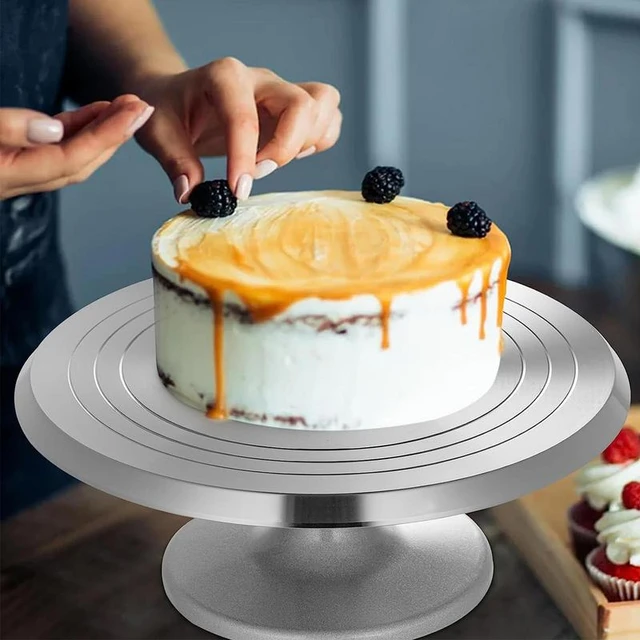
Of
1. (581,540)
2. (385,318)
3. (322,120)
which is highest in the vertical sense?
(322,120)

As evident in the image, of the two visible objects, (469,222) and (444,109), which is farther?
(444,109)

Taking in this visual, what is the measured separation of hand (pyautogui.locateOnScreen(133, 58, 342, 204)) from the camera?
4.00 ft

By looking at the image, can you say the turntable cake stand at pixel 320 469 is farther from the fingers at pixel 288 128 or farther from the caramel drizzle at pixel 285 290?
the fingers at pixel 288 128

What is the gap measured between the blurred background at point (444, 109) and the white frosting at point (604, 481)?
5.55 ft

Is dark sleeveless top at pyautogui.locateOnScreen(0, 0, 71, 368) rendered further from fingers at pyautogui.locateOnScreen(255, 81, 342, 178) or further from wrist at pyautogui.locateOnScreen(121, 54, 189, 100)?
fingers at pyautogui.locateOnScreen(255, 81, 342, 178)

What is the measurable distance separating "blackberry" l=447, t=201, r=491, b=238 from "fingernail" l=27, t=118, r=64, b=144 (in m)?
0.39

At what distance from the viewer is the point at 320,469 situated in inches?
36.4

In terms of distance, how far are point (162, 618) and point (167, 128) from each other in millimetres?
557

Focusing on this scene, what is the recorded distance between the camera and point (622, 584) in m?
1.12

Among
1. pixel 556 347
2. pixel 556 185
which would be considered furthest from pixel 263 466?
pixel 556 185

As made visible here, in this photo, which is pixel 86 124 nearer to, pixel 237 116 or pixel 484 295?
pixel 237 116

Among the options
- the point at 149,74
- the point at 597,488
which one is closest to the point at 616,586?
the point at 597,488

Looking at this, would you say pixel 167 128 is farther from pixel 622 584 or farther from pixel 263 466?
pixel 622 584

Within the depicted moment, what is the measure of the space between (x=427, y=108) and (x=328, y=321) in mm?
2347
